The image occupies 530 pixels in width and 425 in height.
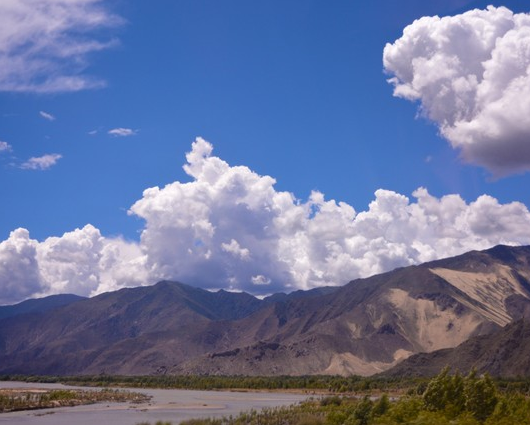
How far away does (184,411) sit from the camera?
11212cm

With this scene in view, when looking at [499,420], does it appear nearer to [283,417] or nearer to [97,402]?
[283,417]

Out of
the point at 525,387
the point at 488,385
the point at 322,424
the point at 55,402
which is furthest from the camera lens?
the point at 525,387

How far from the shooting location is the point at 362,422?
66.8 m

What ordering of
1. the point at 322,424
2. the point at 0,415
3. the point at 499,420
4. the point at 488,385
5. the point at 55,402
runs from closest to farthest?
the point at 499,420 < the point at 488,385 < the point at 322,424 < the point at 0,415 < the point at 55,402

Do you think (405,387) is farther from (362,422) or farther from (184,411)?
(362,422)

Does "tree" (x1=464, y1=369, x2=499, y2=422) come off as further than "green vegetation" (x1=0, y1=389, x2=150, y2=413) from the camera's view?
No

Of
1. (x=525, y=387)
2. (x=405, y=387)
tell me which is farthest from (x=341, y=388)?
(x=525, y=387)

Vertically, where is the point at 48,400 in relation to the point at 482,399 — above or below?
above

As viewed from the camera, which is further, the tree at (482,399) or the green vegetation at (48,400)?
the green vegetation at (48,400)

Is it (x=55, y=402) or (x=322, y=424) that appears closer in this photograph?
(x=322, y=424)

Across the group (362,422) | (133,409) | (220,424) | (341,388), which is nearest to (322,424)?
(362,422)

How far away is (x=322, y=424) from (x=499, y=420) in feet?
69.4

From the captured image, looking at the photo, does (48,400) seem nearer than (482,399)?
No

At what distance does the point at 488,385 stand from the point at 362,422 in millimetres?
13242
